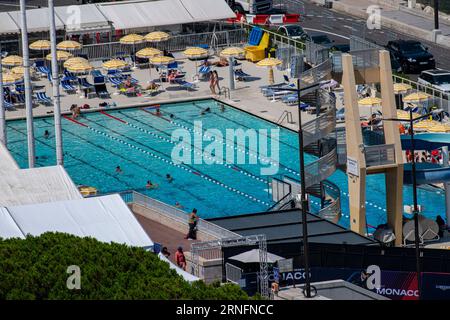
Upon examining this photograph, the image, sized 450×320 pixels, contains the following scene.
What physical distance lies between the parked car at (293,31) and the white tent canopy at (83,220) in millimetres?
33018

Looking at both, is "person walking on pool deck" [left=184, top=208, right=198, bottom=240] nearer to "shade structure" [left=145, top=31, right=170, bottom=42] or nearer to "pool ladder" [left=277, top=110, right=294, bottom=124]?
"pool ladder" [left=277, top=110, right=294, bottom=124]

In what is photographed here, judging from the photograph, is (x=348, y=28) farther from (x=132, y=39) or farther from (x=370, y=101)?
(x=370, y=101)

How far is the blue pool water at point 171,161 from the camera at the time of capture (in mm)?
55562

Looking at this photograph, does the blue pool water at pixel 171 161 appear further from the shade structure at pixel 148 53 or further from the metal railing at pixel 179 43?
the metal railing at pixel 179 43

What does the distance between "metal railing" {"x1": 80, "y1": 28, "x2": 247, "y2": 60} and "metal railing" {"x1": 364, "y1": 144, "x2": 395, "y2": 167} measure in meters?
27.5

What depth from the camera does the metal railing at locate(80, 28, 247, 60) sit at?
7462 cm

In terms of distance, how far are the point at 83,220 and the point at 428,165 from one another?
1532cm

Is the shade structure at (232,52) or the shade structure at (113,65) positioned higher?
the shade structure at (232,52)

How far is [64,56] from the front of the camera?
71.5 m

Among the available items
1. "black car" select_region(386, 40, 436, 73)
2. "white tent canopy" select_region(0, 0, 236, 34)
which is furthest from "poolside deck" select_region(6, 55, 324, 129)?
"black car" select_region(386, 40, 436, 73)

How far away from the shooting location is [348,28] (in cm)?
8006

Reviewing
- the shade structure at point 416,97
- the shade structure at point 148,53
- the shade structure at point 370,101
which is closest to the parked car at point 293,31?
the shade structure at point 148,53
